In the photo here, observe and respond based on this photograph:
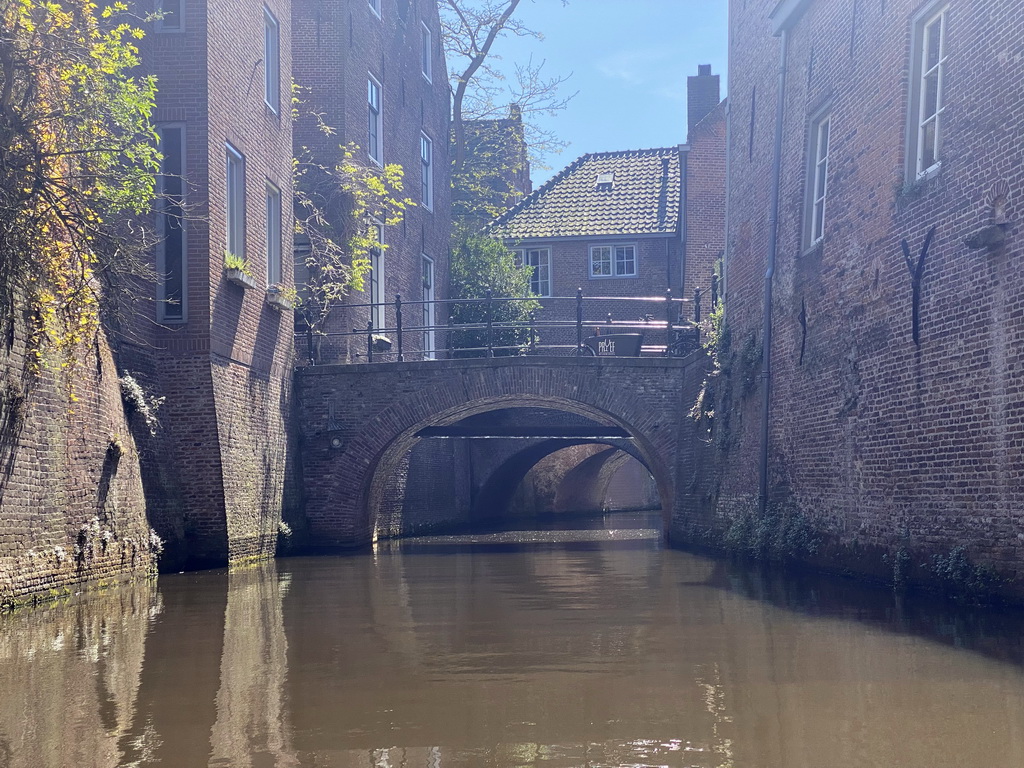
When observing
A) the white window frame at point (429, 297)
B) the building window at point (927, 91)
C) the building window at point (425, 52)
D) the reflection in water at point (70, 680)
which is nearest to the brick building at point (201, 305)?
the reflection in water at point (70, 680)

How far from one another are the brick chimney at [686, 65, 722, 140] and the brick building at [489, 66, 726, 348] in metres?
0.03

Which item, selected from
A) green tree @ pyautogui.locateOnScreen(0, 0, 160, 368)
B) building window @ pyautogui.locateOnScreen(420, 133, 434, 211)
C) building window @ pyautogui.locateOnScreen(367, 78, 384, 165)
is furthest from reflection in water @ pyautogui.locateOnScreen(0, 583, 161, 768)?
building window @ pyautogui.locateOnScreen(420, 133, 434, 211)

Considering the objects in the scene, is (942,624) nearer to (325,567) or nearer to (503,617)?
(503,617)

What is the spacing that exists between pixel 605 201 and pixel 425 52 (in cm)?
863

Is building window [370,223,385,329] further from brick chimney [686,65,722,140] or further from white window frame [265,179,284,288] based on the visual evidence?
brick chimney [686,65,722,140]

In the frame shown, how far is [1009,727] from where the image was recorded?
14.9 ft

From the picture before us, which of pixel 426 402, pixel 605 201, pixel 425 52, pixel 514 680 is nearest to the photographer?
pixel 514 680

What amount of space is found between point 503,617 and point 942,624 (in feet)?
9.76

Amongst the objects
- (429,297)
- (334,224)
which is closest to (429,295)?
(429,297)

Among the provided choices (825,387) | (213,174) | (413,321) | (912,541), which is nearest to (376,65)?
(413,321)

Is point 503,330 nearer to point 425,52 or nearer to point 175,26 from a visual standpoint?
point 425,52

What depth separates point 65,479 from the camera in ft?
33.2

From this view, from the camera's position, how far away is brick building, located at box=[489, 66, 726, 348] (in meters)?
29.4

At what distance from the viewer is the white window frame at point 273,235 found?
52.4ft
